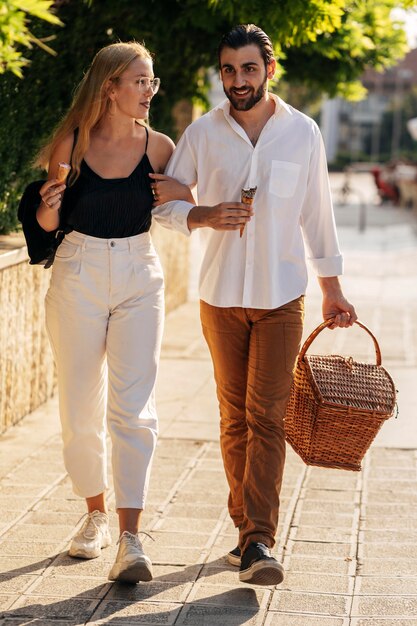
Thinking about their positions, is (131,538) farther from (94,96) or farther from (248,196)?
(94,96)

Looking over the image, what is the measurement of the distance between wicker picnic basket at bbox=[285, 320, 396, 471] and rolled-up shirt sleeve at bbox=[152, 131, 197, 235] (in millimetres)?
697

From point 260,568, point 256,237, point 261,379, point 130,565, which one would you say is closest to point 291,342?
point 261,379

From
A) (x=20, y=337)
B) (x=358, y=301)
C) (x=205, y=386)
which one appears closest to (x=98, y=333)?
(x=20, y=337)

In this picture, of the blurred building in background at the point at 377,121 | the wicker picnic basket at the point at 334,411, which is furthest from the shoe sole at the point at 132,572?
the blurred building in background at the point at 377,121

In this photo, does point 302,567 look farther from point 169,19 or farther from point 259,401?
point 169,19

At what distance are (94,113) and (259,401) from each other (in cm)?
122

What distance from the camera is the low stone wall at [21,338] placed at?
22.4 feet

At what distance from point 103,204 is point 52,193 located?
0.69ft

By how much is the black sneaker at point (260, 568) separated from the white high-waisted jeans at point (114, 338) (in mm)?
494

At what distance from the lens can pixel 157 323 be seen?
4.62 m

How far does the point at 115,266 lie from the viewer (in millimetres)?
4504

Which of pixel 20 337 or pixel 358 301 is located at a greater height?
pixel 20 337

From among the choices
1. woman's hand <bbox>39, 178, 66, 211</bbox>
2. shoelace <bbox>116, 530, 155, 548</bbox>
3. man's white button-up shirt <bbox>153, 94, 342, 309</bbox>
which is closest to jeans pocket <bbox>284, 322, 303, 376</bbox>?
man's white button-up shirt <bbox>153, 94, 342, 309</bbox>

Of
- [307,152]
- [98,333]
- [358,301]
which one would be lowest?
[358,301]
